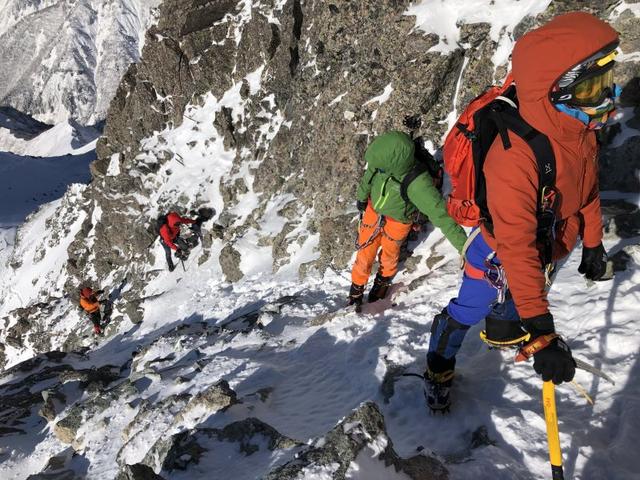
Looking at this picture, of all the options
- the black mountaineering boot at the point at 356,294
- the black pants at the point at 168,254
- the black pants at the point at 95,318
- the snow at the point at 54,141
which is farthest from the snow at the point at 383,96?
the snow at the point at 54,141

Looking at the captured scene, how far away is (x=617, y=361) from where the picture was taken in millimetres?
3990

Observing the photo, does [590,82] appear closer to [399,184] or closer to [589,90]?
[589,90]

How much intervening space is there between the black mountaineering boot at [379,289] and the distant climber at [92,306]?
15365 mm

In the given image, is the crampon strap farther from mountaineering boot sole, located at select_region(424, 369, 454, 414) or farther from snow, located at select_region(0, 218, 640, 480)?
mountaineering boot sole, located at select_region(424, 369, 454, 414)

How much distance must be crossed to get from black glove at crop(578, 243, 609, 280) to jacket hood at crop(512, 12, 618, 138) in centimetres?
144

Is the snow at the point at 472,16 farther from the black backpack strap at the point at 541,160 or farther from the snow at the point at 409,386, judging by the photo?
the black backpack strap at the point at 541,160

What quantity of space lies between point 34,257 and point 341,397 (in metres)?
36.8

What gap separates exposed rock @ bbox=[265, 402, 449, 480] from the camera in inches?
116

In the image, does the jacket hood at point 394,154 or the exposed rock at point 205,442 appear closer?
the exposed rock at point 205,442

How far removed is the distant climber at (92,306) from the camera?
61.5ft

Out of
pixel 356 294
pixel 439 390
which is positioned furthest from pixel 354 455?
pixel 356 294

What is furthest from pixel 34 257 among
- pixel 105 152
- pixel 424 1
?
pixel 424 1

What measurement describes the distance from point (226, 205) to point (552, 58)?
60.4 ft

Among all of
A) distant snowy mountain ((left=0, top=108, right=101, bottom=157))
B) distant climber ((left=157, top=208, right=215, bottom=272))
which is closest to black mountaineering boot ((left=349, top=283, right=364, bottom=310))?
distant climber ((left=157, top=208, right=215, bottom=272))
